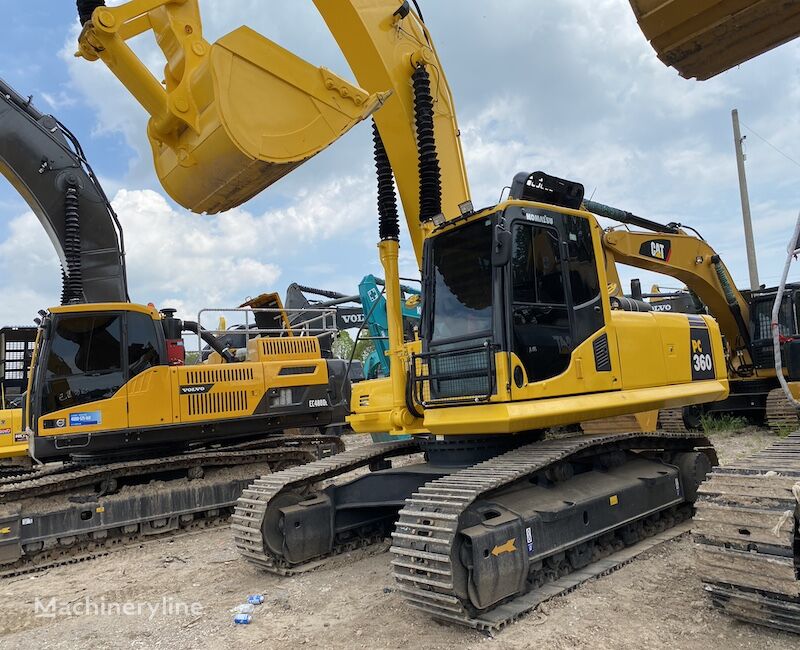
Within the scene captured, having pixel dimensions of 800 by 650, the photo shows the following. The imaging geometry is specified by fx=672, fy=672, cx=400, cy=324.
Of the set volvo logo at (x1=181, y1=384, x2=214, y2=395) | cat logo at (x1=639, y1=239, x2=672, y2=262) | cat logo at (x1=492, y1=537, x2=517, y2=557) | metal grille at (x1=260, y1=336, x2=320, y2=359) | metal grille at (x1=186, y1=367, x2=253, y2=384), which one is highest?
cat logo at (x1=639, y1=239, x2=672, y2=262)

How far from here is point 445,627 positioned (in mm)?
4305

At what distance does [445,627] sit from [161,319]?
18.3 feet

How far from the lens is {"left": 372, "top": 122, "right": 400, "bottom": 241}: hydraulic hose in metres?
6.32

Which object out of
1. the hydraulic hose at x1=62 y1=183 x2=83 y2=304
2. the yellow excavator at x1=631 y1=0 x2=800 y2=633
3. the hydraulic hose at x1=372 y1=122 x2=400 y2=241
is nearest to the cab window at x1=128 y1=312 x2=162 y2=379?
the hydraulic hose at x1=62 y1=183 x2=83 y2=304

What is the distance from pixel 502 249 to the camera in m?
4.88

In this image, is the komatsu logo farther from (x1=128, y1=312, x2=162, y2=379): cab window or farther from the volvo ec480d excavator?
(x1=128, y1=312, x2=162, y2=379): cab window

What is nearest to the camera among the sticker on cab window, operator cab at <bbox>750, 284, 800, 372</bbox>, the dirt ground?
the dirt ground

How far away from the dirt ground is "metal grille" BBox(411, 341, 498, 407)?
4.89 ft

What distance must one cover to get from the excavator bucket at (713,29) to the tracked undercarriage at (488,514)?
2.91 m

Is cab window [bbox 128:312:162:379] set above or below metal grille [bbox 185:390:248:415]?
above

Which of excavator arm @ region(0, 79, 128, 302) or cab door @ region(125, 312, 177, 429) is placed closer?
cab door @ region(125, 312, 177, 429)

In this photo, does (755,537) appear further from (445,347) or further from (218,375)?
(218,375)

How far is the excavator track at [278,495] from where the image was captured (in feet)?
18.5

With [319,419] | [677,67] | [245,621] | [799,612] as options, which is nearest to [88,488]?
[319,419]
